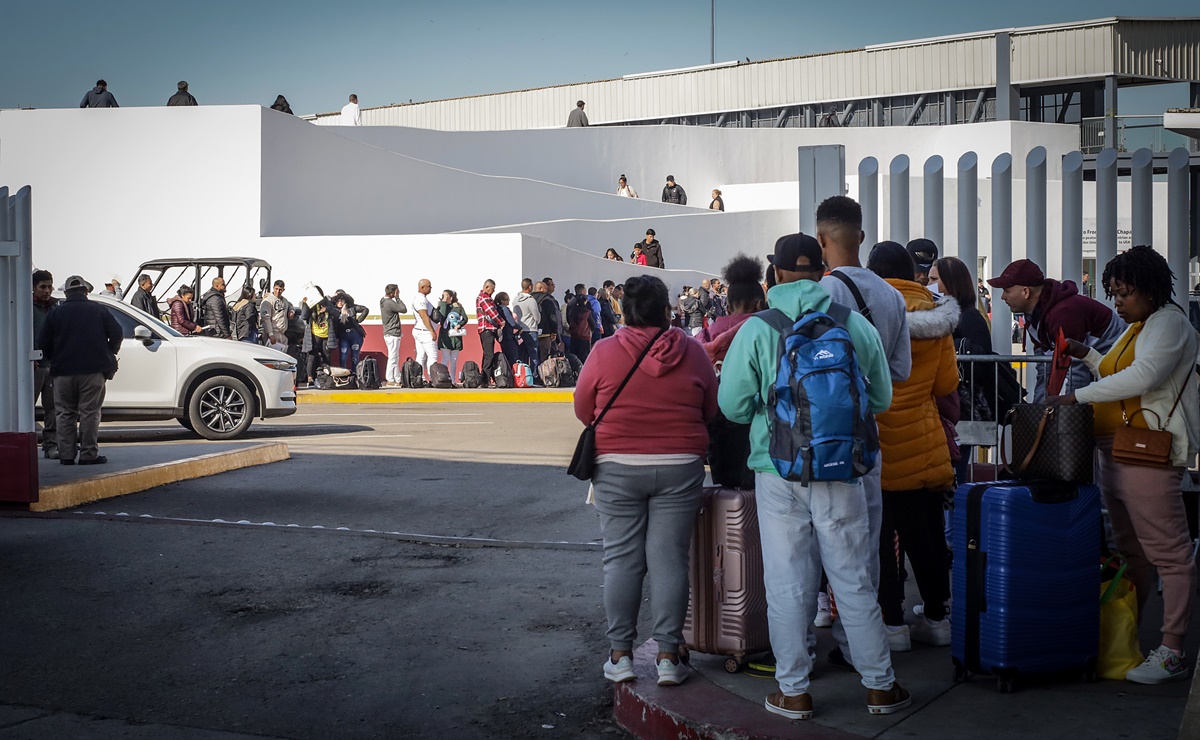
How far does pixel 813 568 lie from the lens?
482cm

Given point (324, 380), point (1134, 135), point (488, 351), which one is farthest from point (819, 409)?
point (1134, 135)

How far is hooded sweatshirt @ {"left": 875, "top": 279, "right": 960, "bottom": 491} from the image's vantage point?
5504mm

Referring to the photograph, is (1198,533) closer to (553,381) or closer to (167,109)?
(553,381)

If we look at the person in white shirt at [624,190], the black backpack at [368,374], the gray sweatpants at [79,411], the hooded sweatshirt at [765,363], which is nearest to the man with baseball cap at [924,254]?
the hooded sweatshirt at [765,363]

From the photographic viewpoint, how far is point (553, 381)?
23.7 meters

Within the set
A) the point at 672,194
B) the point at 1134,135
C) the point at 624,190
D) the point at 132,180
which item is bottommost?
the point at 132,180

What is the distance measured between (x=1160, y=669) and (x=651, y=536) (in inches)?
80.1

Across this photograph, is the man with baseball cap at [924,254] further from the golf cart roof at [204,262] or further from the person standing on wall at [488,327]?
the golf cart roof at [204,262]

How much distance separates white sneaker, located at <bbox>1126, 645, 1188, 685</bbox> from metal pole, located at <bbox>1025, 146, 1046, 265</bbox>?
2.93 m

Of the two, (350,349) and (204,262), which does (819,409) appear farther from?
(204,262)

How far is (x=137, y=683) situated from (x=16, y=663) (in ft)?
2.34

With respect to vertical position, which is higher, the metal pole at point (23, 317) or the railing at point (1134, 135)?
the railing at point (1134, 135)

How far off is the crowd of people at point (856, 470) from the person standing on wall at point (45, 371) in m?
8.80

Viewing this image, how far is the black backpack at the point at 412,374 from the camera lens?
23.8m
